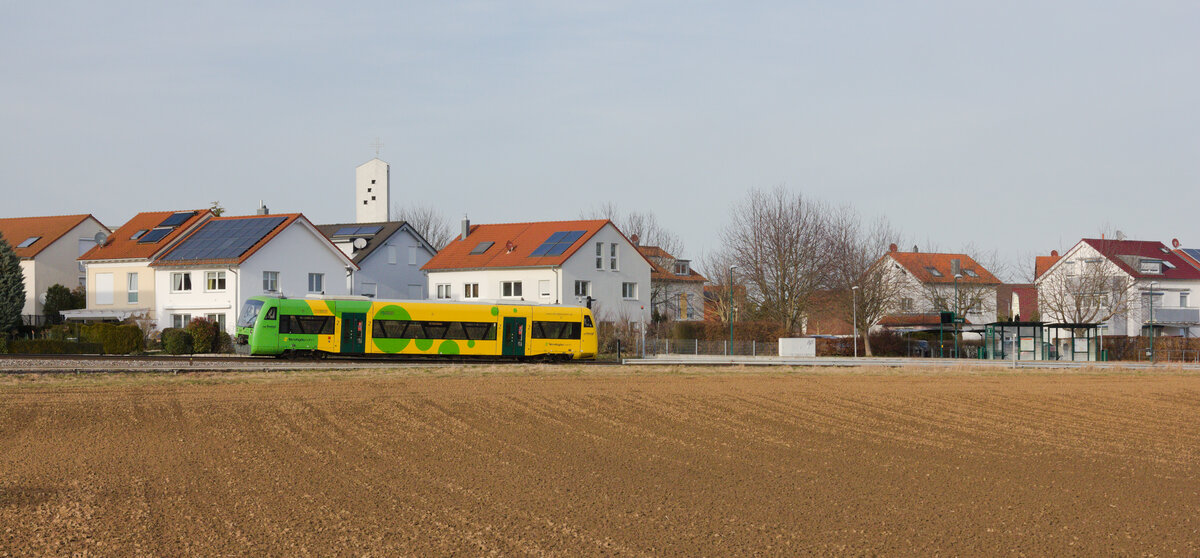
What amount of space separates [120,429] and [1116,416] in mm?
17931

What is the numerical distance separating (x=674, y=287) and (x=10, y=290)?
4641cm

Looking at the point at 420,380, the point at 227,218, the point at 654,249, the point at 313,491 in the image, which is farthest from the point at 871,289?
the point at 313,491

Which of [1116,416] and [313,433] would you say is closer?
[313,433]

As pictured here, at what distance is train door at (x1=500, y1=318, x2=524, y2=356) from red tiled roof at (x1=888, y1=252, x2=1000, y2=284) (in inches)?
1855

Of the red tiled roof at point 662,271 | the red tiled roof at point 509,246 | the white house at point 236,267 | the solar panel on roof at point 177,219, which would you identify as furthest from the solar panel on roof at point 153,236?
the red tiled roof at point 662,271

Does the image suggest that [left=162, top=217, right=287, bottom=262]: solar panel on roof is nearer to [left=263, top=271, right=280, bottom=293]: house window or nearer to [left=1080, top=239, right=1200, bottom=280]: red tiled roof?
[left=263, top=271, right=280, bottom=293]: house window

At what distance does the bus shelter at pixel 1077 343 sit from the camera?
56250 millimetres

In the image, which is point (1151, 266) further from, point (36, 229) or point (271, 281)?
point (36, 229)

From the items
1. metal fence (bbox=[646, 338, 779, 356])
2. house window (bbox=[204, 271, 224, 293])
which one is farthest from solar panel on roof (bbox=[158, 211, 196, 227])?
metal fence (bbox=[646, 338, 779, 356])

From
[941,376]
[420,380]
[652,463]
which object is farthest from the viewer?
[941,376]

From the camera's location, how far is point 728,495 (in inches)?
505

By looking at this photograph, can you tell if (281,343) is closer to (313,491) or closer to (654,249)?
(313,491)

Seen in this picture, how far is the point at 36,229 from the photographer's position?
72812 millimetres

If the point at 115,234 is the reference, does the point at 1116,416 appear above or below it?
below
